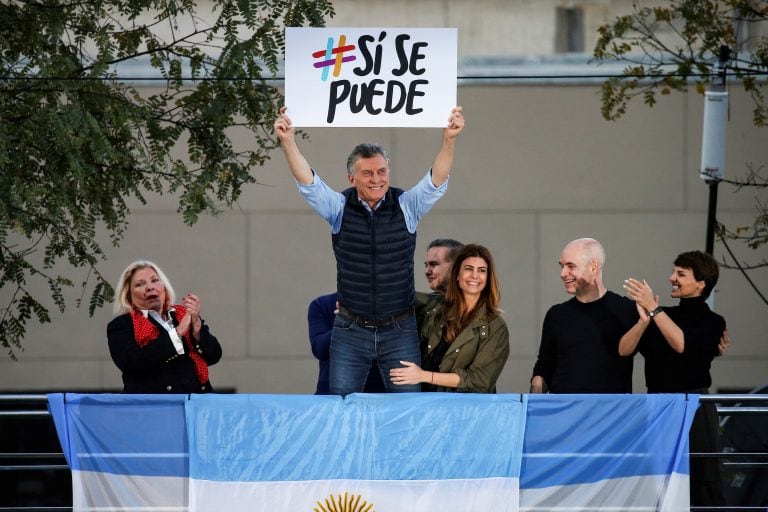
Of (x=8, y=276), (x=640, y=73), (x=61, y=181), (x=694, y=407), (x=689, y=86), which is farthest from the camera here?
(x=689, y=86)

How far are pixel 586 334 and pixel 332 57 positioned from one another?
6.82 ft

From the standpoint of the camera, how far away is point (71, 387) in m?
14.4

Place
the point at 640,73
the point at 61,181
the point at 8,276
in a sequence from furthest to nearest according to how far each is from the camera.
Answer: the point at 640,73 → the point at 8,276 → the point at 61,181

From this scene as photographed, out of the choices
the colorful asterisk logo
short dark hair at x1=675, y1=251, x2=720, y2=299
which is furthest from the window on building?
the colorful asterisk logo

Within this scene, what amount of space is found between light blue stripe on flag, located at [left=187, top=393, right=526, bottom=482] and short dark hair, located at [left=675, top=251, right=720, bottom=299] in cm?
142

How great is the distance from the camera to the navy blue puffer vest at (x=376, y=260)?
24.8ft

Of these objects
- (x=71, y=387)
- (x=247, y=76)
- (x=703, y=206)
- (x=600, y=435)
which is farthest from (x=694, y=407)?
(x=71, y=387)

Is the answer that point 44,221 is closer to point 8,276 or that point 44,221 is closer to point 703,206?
point 8,276

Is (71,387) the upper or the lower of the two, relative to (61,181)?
lower

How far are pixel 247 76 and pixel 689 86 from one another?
6039 millimetres

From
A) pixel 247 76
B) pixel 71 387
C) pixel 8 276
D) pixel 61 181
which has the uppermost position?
pixel 247 76

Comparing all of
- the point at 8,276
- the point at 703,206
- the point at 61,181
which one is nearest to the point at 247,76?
the point at 61,181

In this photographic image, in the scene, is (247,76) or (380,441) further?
(247,76)

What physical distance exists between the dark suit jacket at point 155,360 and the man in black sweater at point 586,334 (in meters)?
1.96
